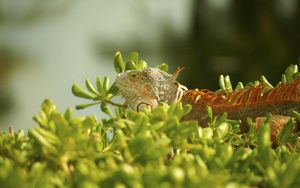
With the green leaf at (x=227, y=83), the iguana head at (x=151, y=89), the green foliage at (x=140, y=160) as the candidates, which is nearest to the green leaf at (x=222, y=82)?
the green leaf at (x=227, y=83)

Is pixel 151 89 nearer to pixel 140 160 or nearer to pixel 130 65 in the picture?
pixel 130 65

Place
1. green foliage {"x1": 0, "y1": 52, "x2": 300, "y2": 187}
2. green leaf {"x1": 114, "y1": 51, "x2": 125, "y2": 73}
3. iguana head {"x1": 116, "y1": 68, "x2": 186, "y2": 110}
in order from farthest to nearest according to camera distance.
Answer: iguana head {"x1": 116, "y1": 68, "x2": 186, "y2": 110}, green leaf {"x1": 114, "y1": 51, "x2": 125, "y2": 73}, green foliage {"x1": 0, "y1": 52, "x2": 300, "y2": 187}

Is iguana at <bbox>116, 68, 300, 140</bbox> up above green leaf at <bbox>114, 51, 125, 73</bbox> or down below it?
below

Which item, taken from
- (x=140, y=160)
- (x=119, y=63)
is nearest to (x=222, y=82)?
(x=119, y=63)

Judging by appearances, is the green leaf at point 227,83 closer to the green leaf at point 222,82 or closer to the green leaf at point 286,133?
the green leaf at point 222,82

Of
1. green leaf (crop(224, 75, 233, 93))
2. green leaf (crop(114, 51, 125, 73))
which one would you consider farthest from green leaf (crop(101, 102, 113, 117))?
green leaf (crop(224, 75, 233, 93))

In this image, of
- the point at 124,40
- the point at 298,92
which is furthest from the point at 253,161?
the point at 124,40

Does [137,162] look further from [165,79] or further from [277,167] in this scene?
[165,79]

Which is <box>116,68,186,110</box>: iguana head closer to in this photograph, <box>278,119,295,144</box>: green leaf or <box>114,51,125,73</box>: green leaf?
<box>114,51,125,73</box>: green leaf

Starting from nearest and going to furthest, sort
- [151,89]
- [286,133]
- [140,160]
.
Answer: [140,160] → [286,133] → [151,89]
